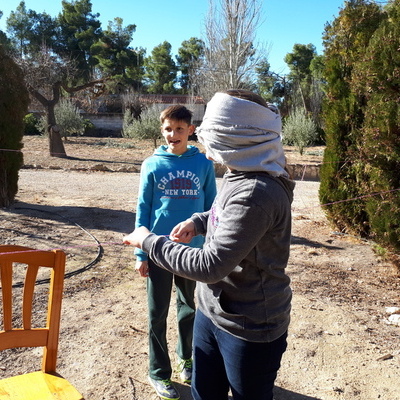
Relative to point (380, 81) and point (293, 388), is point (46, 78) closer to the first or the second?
point (380, 81)

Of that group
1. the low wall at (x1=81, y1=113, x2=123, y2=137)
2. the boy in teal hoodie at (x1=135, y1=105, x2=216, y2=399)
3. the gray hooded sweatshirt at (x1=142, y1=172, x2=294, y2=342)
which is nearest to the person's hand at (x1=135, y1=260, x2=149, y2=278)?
the boy in teal hoodie at (x1=135, y1=105, x2=216, y2=399)

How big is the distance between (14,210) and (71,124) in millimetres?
16038

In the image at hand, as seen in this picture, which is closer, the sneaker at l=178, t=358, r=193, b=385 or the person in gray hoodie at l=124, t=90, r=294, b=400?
the person in gray hoodie at l=124, t=90, r=294, b=400

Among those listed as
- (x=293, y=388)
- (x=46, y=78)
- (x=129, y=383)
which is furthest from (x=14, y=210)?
(x=46, y=78)

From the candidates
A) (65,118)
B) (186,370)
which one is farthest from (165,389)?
(65,118)

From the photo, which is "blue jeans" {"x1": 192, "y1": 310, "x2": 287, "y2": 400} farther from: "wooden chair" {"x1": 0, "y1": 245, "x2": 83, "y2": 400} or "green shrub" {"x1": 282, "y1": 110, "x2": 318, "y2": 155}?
"green shrub" {"x1": 282, "y1": 110, "x2": 318, "y2": 155}

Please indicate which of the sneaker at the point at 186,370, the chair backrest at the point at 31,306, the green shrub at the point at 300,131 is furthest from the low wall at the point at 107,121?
the chair backrest at the point at 31,306

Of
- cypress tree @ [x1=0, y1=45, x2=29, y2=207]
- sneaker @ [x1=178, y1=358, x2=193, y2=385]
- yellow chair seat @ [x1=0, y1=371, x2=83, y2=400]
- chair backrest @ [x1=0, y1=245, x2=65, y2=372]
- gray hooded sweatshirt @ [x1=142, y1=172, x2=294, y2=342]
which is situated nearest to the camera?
gray hooded sweatshirt @ [x1=142, y1=172, x2=294, y2=342]

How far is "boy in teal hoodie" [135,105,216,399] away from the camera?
266 centimetres

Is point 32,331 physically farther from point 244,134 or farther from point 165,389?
point 244,134

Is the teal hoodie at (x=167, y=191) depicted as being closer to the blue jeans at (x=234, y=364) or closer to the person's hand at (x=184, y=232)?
the person's hand at (x=184, y=232)

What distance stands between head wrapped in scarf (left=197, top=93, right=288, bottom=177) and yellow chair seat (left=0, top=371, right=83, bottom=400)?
3.89 ft

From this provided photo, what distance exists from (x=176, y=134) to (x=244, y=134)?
1.19m

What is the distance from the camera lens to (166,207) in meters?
2.69
